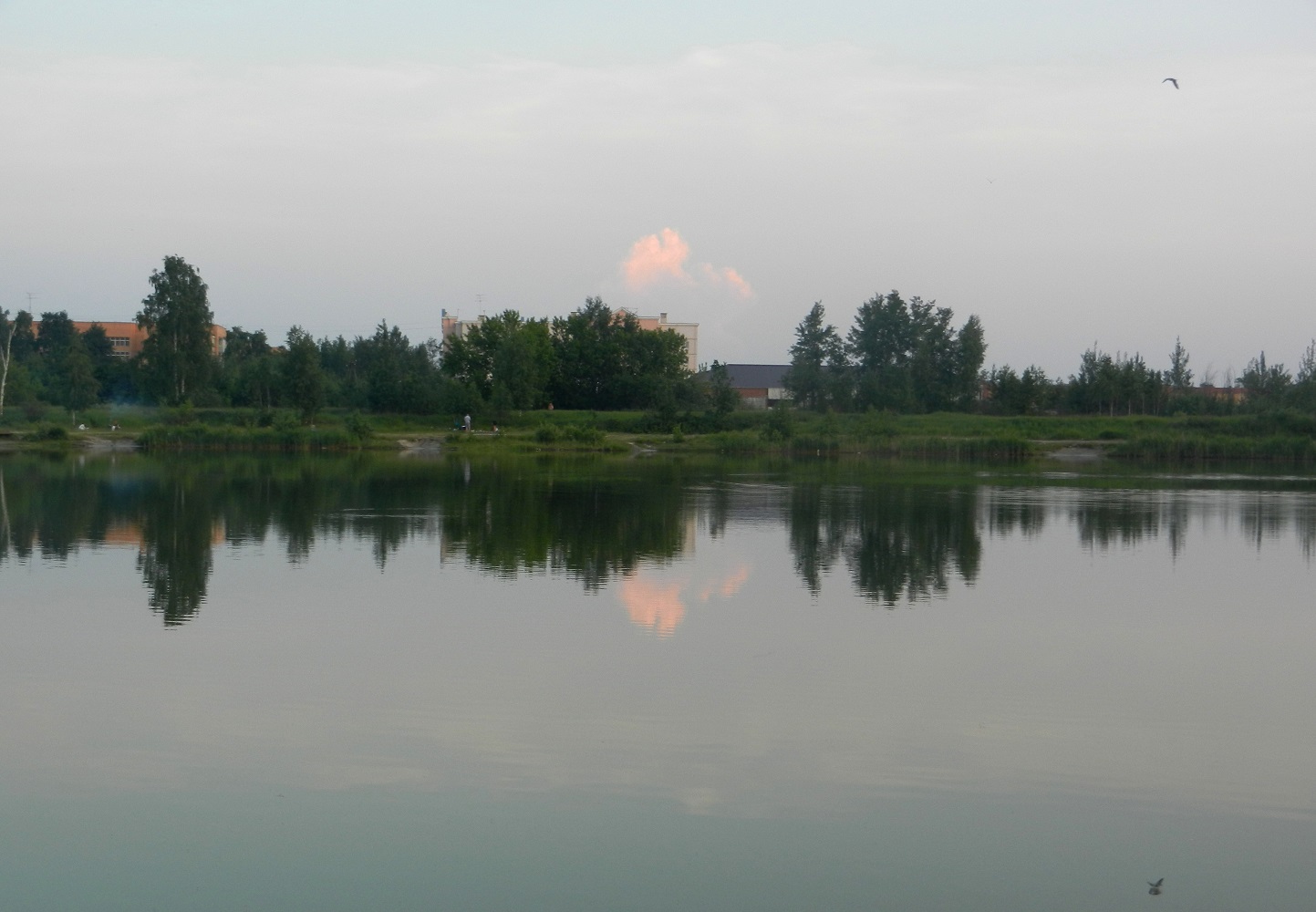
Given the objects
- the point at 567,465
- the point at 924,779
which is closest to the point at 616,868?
the point at 924,779

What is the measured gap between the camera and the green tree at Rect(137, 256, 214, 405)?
57250mm

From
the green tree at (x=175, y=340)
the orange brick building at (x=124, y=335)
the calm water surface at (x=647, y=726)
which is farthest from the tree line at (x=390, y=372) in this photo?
the calm water surface at (x=647, y=726)

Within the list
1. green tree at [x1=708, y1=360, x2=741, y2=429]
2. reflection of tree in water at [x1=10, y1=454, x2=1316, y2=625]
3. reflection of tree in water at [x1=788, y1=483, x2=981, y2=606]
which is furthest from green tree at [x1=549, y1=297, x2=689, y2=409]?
reflection of tree in water at [x1=788, y1=483, x2=981, y2=606]

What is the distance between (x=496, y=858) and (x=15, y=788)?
2.90 metres

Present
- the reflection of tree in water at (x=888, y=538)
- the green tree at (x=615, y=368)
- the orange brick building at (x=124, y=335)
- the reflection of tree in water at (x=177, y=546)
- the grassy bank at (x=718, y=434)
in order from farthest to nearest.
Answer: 1. the orange brick building at (x=124, y=335)
2. the green tree at (x=615, y=368)
3. the grassy bank at (x=718, y=434)
4. the reflection of tree in water at (x=888, y=538)
5. the reflection of tree in water at (x=177, y=546)

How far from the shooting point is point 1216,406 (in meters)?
61.5

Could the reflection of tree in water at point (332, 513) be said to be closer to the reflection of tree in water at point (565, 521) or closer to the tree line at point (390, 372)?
the reflection of tree in water at point (565, 521)

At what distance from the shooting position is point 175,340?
5756cm

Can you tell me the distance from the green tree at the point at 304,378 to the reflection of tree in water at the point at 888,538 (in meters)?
30.1

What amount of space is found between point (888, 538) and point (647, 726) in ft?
38.8

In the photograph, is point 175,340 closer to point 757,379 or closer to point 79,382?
point 79,382

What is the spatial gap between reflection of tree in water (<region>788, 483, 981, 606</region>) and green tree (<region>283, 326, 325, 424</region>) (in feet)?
98.9

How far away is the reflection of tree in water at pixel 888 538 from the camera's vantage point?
15.1 meters

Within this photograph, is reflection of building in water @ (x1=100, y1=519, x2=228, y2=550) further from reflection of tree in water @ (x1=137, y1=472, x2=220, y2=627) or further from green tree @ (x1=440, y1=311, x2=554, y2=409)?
green tree @ (x1=440, y1=311, x2=554, y2=409)
